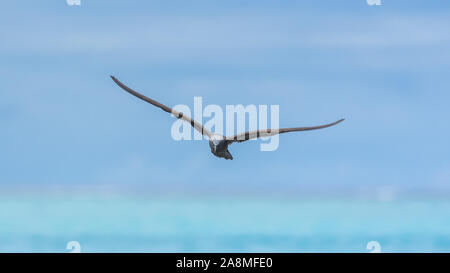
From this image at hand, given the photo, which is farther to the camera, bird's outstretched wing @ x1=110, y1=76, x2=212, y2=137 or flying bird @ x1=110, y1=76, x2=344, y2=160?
bird's outstretched wing @ x1=110, y1=76, x2=212, y2=137

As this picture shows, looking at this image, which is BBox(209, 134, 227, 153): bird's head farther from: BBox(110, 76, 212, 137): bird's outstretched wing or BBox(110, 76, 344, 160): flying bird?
BBox(110, 76, 212, 137): bird's outstretched wing

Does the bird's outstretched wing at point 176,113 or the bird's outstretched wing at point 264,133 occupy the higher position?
the bird's outstretched wing at point 176,113

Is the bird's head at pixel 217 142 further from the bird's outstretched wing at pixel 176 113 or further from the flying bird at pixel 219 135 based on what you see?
the bird's outstretched wing at pixel 176 113

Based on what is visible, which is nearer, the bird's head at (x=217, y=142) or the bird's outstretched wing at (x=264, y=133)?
the bird's outstretched wing at (x=264, y=133)

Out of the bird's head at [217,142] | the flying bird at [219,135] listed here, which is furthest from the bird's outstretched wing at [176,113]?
the bird's head at [217,142]

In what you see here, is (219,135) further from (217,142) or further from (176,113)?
(176,113)

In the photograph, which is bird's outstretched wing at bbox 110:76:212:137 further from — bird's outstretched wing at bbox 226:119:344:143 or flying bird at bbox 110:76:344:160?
bird's outstretched wing at bbox 226:119:344:143

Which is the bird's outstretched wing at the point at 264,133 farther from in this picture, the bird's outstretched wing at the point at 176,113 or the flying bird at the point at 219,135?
the bird's outstretched wing at the point at 176,113

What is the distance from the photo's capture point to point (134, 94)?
44.6 metres

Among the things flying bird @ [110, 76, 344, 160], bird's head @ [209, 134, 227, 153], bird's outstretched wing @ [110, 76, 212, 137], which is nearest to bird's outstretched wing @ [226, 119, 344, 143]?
flying bird @ [110, 76, 344, 160]

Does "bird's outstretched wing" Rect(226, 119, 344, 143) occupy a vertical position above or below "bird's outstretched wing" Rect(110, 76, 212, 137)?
below

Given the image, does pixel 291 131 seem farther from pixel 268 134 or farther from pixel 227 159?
pixel 227 159
